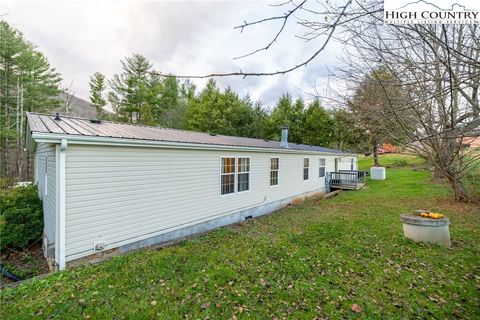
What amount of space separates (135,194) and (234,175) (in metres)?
3.67

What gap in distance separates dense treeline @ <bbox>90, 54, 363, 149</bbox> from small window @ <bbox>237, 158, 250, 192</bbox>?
15.3 m

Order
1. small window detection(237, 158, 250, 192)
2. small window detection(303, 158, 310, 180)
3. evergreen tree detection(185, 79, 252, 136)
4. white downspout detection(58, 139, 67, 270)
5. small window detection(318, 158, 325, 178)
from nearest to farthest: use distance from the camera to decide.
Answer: white downspout detection(58, 139, 67, 270) → small window detection(237, 158, 250, 192) → small window detection(303, 158, 310, 180) → small window detection(318, 158, 325, 178) → evergreen tree detection(185, 79, 252, 136)

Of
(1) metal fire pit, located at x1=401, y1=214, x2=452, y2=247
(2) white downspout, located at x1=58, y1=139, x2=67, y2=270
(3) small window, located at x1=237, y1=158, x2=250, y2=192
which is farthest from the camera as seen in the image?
(3) small window, located at x1=237, y1=158, x2=250, y2=192

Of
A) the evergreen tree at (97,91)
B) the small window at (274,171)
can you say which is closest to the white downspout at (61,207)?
the small window at (274,171)

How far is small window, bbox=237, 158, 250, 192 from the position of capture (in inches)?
331

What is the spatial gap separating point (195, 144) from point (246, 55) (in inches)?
196

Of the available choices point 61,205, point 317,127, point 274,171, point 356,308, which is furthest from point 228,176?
point 317,127

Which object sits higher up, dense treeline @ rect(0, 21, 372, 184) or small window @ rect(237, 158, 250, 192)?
dense treeline @ rect(0, 21, 372, 184)

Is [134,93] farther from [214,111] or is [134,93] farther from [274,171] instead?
[274,171]

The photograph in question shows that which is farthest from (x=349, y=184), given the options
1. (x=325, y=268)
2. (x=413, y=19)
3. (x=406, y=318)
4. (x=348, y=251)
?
(x=413, y=19)

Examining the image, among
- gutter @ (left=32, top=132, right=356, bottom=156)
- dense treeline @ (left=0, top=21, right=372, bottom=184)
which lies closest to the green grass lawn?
gutter @ (left=32, top=132, right=356, bottom=156)

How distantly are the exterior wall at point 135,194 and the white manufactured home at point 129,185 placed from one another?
2cm

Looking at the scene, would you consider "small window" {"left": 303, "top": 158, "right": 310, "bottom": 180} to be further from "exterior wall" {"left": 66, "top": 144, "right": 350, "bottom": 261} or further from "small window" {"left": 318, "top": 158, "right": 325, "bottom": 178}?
"exterior wall" {"left": 66, "top": 144, "right": 350, "bottom": 261}

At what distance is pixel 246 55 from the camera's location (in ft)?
5.43
